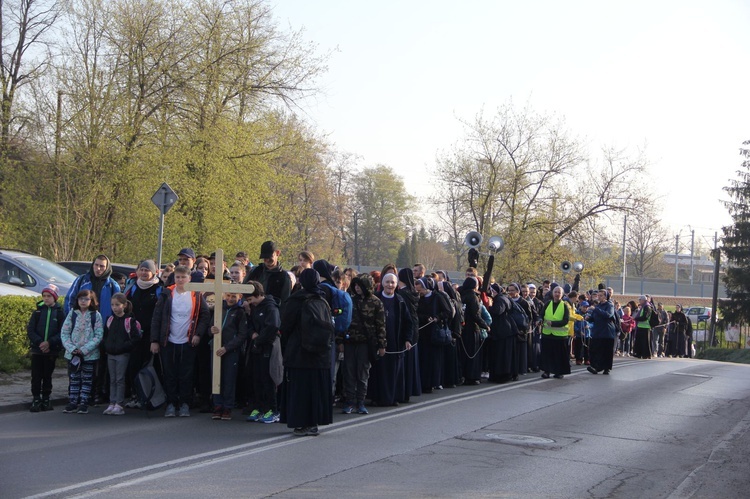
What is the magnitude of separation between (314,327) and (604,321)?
36.4 feet

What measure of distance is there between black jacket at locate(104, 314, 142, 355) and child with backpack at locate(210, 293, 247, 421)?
98 cm

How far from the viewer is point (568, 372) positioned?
1830 centimetres

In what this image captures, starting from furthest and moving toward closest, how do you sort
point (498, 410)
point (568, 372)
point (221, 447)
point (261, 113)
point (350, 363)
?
point (261, 113)
point (568, 372)
point (498, 410)
point (350, 363)
point (221, 447)

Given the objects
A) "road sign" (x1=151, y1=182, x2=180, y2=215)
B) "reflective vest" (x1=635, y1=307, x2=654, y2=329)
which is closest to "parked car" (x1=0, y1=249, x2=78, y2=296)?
"road sign" (x1=151, y1=182, x2=180, y2=215)

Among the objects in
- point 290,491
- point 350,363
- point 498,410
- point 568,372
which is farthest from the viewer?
point 568,372

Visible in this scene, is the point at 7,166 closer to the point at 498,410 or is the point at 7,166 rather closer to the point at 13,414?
the point at 13,414

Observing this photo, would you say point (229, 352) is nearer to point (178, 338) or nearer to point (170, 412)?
point (178, 338)

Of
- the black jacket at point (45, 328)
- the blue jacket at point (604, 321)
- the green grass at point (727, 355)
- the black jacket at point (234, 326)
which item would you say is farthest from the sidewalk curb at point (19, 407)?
the green grass at point (727, 355)

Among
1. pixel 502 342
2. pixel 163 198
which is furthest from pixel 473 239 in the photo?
pixel 163 198

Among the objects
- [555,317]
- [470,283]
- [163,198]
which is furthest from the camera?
[555,317]

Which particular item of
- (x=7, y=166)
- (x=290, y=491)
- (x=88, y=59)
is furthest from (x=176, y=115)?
(x=290, y=491)

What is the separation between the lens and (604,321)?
64.1 feet

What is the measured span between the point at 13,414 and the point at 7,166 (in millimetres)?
18362

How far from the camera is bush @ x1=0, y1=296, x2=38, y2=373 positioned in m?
14.4
